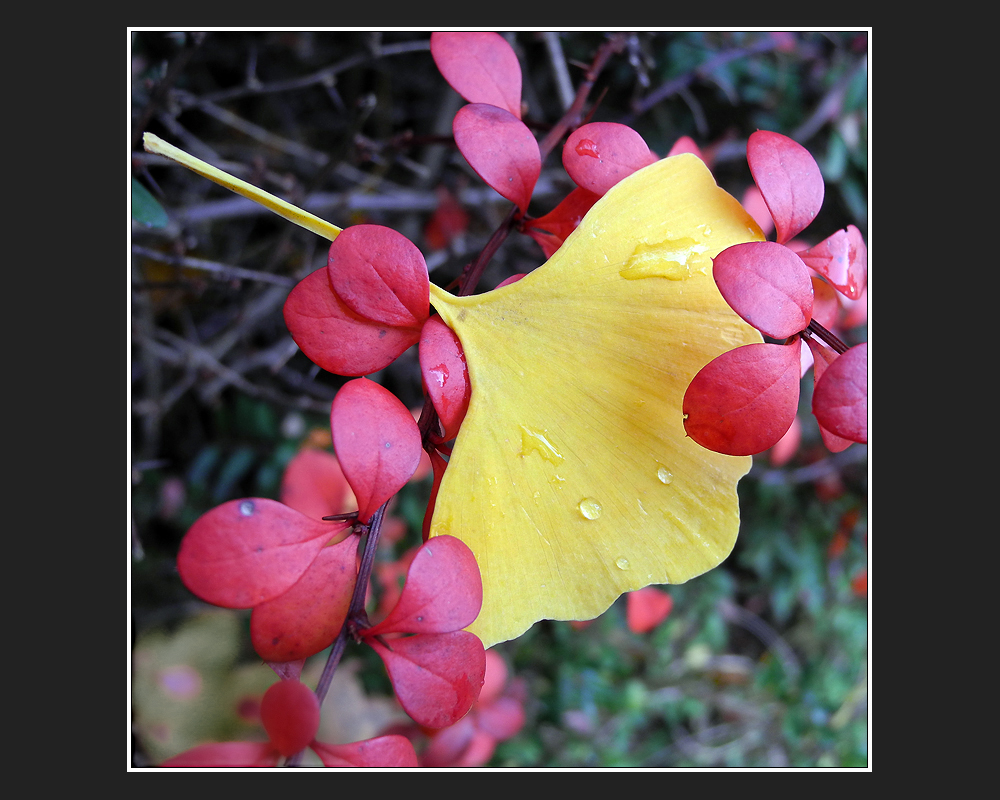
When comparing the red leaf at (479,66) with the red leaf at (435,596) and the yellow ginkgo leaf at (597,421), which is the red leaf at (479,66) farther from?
the red leaf at (435,596)

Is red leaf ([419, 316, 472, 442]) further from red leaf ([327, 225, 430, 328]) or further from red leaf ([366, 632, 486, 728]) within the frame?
red leaf ([366, 632, 486, 728])

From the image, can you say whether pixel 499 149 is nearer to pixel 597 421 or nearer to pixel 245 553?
pixel 597 421

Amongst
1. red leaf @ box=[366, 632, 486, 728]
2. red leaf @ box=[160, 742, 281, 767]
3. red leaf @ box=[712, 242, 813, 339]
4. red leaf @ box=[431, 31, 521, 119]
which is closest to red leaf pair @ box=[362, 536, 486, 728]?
red leaf @ box=[366, 632, 486, 728]

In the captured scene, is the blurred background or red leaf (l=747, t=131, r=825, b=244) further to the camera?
the blurred background

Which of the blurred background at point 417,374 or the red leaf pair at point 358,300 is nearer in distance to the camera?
the red leaf pair at point 358,300

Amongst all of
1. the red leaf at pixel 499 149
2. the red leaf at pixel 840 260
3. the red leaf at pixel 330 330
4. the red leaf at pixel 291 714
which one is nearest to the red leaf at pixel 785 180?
the red leaf at pixel 840 260

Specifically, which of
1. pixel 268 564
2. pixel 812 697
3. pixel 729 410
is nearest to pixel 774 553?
pixel 812 697
